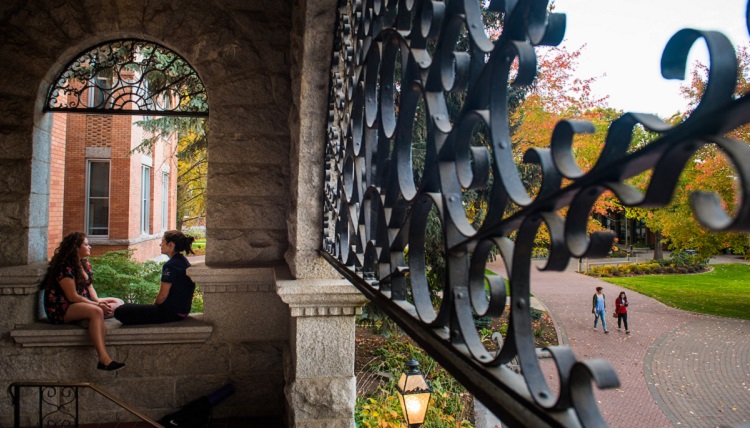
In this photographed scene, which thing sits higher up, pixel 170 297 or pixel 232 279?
pixel 232 279

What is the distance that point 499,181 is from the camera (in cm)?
75

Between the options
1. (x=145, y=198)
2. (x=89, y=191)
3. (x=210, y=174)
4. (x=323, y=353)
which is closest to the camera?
(x=323, y=353)

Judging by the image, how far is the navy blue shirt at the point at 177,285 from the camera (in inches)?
184

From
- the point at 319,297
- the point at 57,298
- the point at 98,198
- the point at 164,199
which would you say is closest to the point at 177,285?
the point at 57,298

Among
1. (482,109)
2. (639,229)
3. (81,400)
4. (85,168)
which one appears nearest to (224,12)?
(81,400)

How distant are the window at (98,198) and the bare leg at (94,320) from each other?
1003 centimetres

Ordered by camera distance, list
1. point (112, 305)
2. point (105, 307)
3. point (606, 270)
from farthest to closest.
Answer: point (606, 270)
point (112, 305)
point (105, 307)

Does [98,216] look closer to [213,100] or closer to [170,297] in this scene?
[170,297]

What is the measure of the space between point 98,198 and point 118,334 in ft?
33.7

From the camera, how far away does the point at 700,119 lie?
0.43m

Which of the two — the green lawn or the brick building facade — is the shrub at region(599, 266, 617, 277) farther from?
the brick building facade

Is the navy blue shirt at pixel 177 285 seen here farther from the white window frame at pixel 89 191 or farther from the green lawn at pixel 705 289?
the white window frame at pixel 89 191

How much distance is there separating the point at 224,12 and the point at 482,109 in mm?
4376

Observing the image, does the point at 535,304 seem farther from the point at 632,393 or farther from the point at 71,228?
the point at 71,228
